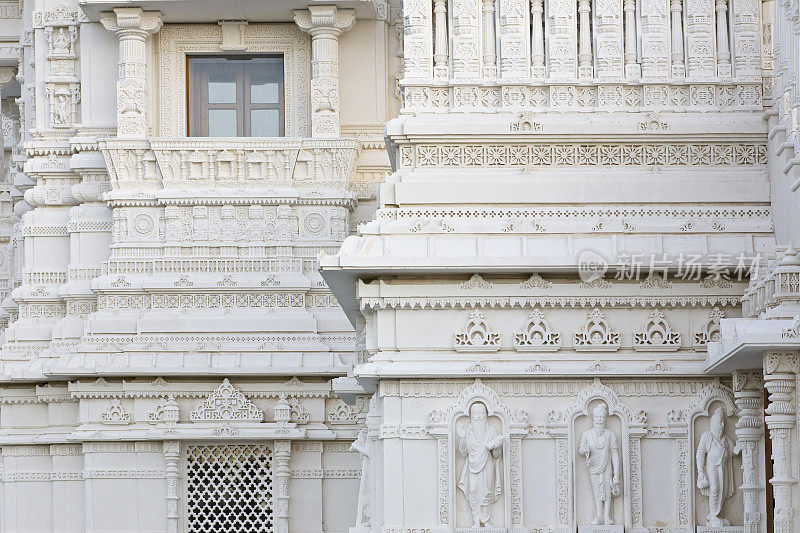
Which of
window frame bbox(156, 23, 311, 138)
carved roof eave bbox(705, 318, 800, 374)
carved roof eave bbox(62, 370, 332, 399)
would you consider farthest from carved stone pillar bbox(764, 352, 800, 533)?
window frame bbox(156, 23, 311, 138)

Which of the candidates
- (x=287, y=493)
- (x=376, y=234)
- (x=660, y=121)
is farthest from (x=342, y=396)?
(x=660, y=121)

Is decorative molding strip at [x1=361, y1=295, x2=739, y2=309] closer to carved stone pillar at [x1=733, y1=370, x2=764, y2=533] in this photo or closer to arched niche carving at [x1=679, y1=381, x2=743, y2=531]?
arched niche carving at [x1=679, y1=381, x2=743, y2=531]

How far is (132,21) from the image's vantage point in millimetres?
26328

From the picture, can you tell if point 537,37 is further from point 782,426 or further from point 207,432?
point 207,432

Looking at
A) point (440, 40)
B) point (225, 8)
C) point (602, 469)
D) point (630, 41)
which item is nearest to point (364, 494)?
point (602, 469)

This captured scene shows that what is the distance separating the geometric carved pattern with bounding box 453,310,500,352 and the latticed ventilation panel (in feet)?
25.2

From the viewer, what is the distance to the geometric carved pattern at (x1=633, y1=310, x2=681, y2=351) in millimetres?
18531

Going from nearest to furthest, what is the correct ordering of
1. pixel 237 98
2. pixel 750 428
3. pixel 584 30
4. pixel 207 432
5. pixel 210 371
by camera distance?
pixel 750 428 < pixel 584 30 < pixel 207 432 < pixel 210 371 < pixel 237 98

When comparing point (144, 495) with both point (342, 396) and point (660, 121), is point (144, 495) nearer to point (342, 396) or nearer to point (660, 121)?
point (342, 396)

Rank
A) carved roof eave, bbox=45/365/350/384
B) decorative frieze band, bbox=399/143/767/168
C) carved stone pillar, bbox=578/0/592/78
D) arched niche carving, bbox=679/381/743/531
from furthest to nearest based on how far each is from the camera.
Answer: carved roof eave, bbox=45/365/350/384, carved stone pillar, bbox=578/0/592/78, decorative frieze band, bbox=399/143/767/168, arched niche carving, bbox=679/381/743/531

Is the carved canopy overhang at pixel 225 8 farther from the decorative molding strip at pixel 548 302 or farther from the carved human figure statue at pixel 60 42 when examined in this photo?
the decorative molding strip at pixel 548 302

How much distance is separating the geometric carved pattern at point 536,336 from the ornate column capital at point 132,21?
1013cm

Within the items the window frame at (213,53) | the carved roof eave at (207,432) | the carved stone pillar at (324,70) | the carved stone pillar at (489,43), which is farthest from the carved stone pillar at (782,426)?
the window frame at (213,53)

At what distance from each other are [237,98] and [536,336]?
388 inches
